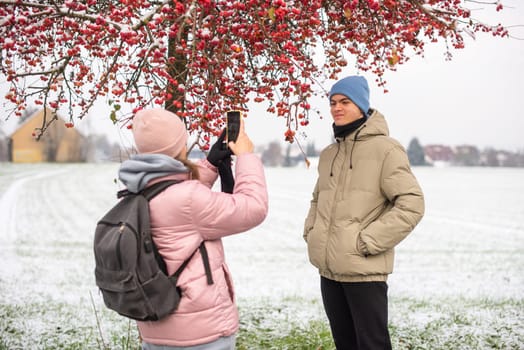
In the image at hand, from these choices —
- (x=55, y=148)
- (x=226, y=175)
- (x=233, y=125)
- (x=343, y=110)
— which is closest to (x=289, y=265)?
(x=343, y=110)

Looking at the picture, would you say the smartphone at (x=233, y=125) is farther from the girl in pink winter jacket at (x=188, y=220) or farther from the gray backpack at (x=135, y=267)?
the gray backpack at (x=135, y=267)

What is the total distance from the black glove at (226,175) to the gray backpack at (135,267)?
1.41 feet

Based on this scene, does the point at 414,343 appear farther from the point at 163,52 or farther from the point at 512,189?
the point at 512,189

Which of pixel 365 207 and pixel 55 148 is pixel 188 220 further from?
pixel 55 148

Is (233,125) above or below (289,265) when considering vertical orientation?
above

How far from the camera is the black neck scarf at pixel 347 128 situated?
2.71 m

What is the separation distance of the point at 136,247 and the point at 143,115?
556mm

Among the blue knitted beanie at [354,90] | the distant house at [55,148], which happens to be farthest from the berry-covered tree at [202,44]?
the distant house at [55,148]

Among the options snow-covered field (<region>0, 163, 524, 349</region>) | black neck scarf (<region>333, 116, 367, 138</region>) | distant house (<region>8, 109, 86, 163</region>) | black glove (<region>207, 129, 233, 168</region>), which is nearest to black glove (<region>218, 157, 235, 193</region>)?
black glove (<region>207, 129, 233, 168</region>)

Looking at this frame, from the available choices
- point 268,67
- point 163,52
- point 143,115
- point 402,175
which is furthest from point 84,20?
point 402,175

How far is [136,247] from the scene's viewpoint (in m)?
1.83

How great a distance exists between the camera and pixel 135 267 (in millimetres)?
1831

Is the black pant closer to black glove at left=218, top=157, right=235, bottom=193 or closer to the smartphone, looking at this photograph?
black glove at left=218, top=157, right=235, bottom=193

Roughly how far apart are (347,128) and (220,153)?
2.79 ft
